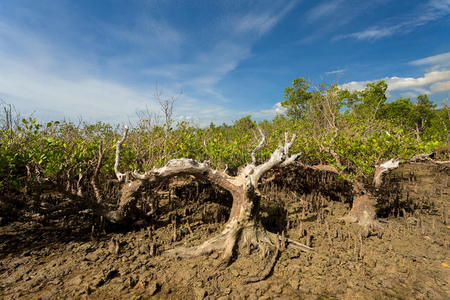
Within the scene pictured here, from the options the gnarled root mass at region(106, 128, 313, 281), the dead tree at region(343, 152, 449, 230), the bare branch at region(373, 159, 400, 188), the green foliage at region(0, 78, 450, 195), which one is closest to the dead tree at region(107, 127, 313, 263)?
the gnarled root mass at region(106, 128, 313, 281)

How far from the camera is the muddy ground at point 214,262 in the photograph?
321 cm

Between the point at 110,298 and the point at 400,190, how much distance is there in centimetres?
963

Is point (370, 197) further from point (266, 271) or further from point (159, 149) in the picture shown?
point (159, 149)

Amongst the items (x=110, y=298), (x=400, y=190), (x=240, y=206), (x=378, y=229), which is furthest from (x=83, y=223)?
(x=400, y=190)

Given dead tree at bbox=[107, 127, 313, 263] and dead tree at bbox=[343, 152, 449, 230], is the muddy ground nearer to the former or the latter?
dead tree at bbox=[107, 127, 313, 263]

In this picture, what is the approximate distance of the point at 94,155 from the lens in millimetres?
5242

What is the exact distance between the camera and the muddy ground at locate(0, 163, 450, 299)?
3.21m

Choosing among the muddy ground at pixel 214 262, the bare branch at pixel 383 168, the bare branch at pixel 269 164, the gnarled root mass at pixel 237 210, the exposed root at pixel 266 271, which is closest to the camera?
the muddy ground at pixel 214 262

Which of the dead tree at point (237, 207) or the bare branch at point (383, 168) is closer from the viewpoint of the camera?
the dead tree at point (237, 207)

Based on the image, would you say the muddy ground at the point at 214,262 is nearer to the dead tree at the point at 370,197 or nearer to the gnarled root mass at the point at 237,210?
the gnarled root mass at the point at 237,210

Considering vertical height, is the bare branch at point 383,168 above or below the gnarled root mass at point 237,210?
above

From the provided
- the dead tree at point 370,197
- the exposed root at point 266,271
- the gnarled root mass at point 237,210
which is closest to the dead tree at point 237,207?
the gnarled root mass at point 237,210

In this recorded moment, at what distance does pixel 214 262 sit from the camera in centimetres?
383

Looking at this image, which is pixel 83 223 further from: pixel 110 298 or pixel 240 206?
pixel 240 206
